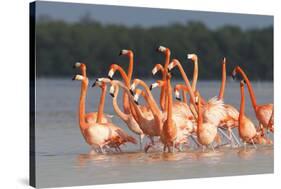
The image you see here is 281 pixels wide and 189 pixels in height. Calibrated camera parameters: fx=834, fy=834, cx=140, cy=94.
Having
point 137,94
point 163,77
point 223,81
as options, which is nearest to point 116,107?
point 137,94

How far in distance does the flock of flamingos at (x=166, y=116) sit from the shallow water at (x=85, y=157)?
0.33 ft

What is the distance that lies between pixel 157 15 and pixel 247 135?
2.37 m

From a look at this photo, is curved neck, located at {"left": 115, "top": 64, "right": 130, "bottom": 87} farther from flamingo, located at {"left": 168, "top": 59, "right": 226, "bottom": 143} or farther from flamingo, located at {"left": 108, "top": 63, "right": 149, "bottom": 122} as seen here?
flamingo, located at {"left": 168, "top": 59, "right": 226, "bottom": 143}

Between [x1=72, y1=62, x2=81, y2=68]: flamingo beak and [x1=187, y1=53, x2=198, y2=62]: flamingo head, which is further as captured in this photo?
[x1=187, y1=53, x2=198, y2=62]: flamingo head

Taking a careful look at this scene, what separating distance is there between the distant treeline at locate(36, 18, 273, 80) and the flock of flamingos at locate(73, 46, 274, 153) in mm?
103

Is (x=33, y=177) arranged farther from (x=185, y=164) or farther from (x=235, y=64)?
(x=235, y=64)

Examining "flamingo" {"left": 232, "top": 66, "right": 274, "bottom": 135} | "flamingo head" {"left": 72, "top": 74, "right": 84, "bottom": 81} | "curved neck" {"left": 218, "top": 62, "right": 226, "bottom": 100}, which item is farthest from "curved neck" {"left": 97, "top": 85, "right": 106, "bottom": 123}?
"flamingo" {"left": 232, "top": 66, "right": 274, "bottom": 135}

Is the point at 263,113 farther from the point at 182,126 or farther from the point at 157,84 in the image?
the point at 157,84

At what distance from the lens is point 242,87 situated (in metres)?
12.6

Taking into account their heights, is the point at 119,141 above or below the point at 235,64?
below

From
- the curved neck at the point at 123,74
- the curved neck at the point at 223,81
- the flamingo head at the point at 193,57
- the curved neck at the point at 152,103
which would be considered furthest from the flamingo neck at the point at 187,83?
the curved neck at the point at 123,74

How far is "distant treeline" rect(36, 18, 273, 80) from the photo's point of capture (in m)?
11.0

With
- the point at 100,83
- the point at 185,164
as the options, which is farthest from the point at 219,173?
the point at 100,83

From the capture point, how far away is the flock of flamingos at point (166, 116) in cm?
1146
